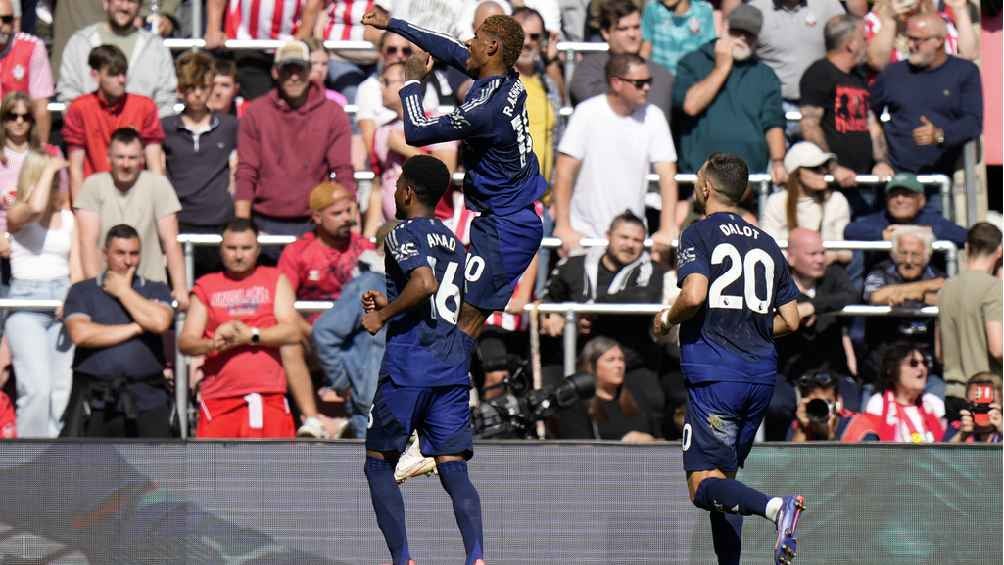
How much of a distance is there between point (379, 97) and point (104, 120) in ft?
5.69

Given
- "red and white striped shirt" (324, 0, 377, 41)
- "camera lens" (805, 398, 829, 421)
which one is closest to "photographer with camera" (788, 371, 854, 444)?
"camera lens" (805, 398, 829, 421)

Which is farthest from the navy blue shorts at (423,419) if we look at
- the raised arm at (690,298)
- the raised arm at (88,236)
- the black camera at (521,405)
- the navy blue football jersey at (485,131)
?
the raised arm at (88,236)

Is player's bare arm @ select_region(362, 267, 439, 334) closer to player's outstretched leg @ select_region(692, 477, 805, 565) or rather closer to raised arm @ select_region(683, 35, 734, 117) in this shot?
player's outstretched leg @ select_region(692, 477, 805, 565)

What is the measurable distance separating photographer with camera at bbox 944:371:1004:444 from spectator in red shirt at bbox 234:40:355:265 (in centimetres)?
393

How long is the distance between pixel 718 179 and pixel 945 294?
3708 mm

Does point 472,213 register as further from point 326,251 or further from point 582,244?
point 326,251

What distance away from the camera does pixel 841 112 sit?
39.4ft

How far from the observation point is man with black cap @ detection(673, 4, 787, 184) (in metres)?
11.9

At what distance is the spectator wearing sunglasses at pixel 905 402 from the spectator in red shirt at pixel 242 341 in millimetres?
3336

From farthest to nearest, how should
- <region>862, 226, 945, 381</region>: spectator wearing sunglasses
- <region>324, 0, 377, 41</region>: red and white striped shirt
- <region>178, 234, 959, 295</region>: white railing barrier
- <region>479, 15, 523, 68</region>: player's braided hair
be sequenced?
<region>324, 0, 377, 41</region>: red and white striped shirt, <region>862, 226, 945, 381</region>: spectator wearing sunglasses, <region>178, 234, 959, 295</region>: white railing barrier, <region>479, 15, 523, 68</region>: player's braided hair

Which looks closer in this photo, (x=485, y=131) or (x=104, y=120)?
(x=485, y=131)

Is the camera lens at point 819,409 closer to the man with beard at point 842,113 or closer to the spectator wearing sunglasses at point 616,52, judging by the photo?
the man with beard at point 842,113

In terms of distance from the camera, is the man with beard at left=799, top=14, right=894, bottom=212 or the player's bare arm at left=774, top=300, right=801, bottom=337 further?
the man with beard at left=799, top=14, right=894, bottom=212


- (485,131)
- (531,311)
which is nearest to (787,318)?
(485,131)
